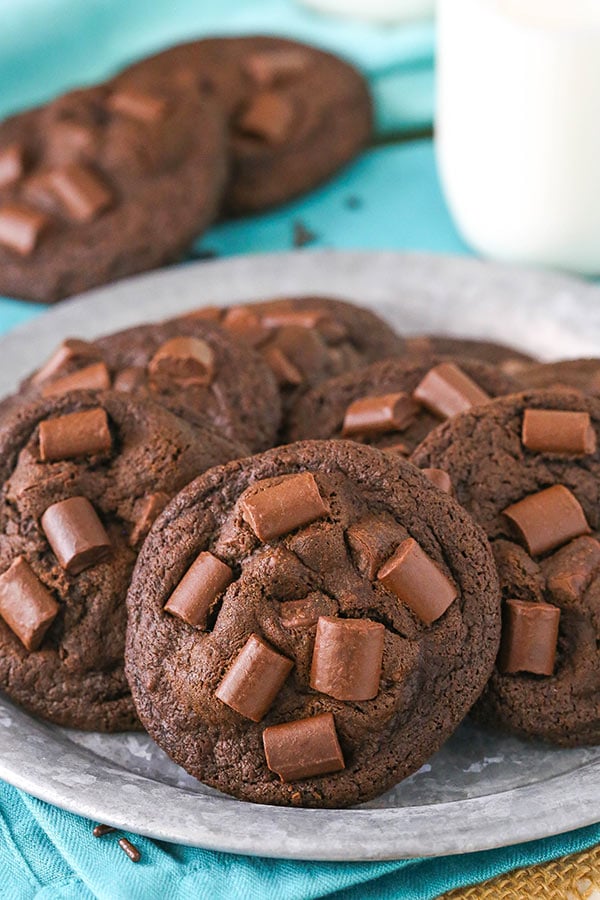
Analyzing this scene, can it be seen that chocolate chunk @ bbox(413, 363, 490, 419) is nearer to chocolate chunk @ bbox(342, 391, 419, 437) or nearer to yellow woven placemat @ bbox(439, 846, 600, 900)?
chocolate chunk @ bbox(342, 391, 419, 437)

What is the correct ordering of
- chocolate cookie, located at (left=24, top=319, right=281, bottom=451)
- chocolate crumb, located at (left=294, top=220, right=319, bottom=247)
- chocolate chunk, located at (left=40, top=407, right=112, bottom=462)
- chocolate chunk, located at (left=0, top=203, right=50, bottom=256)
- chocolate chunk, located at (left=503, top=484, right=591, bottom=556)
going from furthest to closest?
1. chocolate crumb, located at (left=294, top=220, right=319, bottom=247)
2. chocolate chunk, located at (left=0, top=203, right=50, bottom=256)
3. chocolate cookie, located at (left=24, top=319, right=281, bottom=451)
4. chocolate chunk, located at (left=40, top=407, right=112, bottom=462)
5. chocolate chunk, located at (left=503, top=484, right=591, bottom=556)

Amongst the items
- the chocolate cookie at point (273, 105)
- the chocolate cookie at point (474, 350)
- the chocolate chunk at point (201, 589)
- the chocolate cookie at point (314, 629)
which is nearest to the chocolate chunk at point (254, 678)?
the chocolate cookie at point (314, 629)

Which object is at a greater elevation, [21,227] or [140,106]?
[140,106]

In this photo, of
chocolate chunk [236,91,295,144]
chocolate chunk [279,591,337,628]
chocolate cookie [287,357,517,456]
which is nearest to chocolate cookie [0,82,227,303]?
chocolate chunk [236,91,295,144]

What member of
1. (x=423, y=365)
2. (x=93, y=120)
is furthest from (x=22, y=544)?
(x=93, y=120)

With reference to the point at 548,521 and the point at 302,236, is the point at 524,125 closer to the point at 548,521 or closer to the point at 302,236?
the point at 302,236

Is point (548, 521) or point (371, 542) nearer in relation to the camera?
point (371, 542)

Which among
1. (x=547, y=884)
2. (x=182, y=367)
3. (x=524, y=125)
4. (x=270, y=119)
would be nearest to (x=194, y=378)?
(x=182, y=367)

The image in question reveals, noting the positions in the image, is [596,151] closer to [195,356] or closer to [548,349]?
[548,349]
